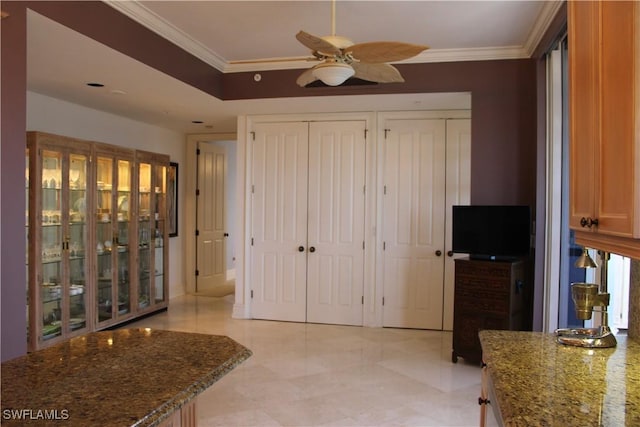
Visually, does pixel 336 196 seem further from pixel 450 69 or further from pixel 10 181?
pixel 10 181

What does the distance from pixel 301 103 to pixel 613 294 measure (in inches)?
130

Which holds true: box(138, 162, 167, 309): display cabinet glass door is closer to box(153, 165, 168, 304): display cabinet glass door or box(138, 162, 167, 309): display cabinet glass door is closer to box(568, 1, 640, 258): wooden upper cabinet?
box(153, 165, 168, 304): display cabinet glass door

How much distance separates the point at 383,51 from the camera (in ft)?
7.72

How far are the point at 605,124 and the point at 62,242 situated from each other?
14.7ft

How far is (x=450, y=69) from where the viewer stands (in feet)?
13.7

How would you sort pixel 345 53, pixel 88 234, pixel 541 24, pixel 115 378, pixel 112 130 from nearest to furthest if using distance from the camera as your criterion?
pixel 115 378
pixel 345 53
pixel 541 24
pixel 88 234
pixel 112 130

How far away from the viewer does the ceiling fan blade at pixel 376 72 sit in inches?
107

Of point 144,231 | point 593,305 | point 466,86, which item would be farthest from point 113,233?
point 593,305

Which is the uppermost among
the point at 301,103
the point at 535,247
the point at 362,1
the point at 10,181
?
the point at 362,1

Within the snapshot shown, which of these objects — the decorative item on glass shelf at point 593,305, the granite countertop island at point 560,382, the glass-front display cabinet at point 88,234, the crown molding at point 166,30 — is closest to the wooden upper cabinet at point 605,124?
the decorative item on glass shelf at point 593,305

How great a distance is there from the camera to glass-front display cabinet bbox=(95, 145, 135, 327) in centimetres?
488

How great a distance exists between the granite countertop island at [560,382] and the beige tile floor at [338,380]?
1.45 m

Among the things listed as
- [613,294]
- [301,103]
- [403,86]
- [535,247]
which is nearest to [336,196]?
[301,103]

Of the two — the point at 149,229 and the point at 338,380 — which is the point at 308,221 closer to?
the point at 149,229
